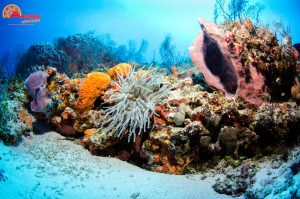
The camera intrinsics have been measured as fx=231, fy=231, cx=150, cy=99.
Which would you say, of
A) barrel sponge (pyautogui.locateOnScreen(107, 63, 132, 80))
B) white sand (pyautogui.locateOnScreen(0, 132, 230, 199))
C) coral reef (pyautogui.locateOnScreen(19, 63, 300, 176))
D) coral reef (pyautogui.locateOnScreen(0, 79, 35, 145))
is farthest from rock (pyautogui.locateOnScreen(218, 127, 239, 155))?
coral reef (pyautogui.locateOnScreen(0, 79, 35, 145))

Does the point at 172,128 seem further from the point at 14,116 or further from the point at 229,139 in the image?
the point at 14,116

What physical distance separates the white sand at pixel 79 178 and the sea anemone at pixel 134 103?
68 cm

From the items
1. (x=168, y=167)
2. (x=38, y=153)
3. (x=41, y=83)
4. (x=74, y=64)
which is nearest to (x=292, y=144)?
(x=168, y=167)

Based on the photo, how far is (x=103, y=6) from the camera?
58.8 metres

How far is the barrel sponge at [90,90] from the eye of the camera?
4.99 m

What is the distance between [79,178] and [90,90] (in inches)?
79.4

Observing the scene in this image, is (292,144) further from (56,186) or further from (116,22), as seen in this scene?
(116,22)

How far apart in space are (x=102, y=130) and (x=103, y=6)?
198ft

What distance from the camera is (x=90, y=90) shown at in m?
5.00

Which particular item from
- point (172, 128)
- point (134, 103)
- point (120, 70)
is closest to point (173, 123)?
point (172, 128)

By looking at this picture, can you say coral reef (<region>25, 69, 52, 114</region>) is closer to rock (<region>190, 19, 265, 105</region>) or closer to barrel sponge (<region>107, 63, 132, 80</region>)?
barrel sponge (<region>107, 63, 132, 80</region>)

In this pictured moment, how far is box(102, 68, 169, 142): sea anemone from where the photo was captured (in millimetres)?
4219

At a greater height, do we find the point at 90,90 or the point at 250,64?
the point at 250,64

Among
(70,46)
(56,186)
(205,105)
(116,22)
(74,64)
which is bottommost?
(56,186)
